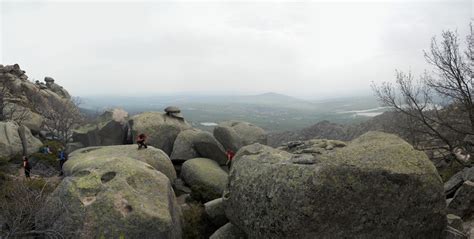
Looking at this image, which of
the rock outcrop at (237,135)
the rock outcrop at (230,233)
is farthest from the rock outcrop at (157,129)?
the rock outcrop at (230,233)

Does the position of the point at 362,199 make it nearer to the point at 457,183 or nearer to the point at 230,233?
the point at 230,233

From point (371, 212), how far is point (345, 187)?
1.24 m

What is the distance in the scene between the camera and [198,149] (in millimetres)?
28188

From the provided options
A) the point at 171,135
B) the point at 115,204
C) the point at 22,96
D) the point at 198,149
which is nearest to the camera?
the point at 115,204

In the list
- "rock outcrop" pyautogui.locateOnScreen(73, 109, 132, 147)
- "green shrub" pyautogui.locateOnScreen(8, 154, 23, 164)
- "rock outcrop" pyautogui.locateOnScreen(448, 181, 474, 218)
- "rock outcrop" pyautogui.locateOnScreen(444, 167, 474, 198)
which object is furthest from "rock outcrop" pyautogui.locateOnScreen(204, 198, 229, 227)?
"green shrub" pyautogui.locateOnScreen(8, 154, 23, 164)

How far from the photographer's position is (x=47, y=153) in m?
33.3

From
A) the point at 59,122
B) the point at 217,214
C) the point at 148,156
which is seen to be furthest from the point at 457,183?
the point at 59,122

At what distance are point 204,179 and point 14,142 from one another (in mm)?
19957

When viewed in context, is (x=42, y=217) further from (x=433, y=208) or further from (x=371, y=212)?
(x=433, y=208)

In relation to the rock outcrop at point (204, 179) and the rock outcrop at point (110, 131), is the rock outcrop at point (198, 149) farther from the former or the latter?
the rock outcrop at point (110, 131)

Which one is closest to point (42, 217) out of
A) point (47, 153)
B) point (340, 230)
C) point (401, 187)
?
point (340, 230)

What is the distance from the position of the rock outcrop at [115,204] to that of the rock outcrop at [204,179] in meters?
5.96

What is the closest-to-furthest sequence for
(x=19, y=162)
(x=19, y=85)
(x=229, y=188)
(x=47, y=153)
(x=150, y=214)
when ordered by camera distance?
(x=150, y=214) < (x=229, y=188) < (x=19, y=162) < (x=47, y=153) < (x=19, y=85)

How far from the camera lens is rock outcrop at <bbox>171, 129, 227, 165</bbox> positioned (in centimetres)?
2789
